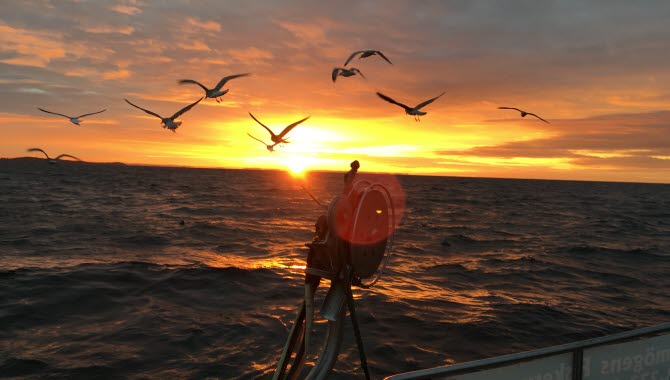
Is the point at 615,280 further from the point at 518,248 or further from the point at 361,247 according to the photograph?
the point at 361,247

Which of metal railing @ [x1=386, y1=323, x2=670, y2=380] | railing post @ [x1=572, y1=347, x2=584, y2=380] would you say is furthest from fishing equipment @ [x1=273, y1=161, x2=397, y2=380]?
railing post @ [x1=572, y1=347, x2=584, y2=380]

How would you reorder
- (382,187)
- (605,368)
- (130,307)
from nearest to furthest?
(605,368) → (382,187) → (130,307)

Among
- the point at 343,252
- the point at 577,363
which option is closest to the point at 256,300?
the point at 343,252

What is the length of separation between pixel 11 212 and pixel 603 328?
52933mm

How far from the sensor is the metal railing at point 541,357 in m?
4.01

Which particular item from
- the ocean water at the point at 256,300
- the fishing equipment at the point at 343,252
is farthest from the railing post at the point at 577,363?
the ocean water at the point at 256,300

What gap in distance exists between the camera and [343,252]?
5.30 meters

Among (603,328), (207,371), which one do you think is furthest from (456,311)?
(207,371)

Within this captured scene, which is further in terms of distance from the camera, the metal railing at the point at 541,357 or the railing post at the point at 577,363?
the railing post at the point at 577,363

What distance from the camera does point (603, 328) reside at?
52.4 ft

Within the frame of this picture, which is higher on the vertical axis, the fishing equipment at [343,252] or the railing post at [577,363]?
the fishing equipment at [343,252]

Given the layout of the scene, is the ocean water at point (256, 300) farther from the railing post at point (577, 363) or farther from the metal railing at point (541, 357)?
the railing post at point (577, 363)

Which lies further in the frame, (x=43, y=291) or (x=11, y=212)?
(x=11, y=212)

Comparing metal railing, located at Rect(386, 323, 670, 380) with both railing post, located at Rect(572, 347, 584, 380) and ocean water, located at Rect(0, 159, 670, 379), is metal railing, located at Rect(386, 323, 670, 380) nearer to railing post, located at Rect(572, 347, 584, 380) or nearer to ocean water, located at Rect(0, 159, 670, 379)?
railing post, located at Rect(572, 347, 584, 380)
